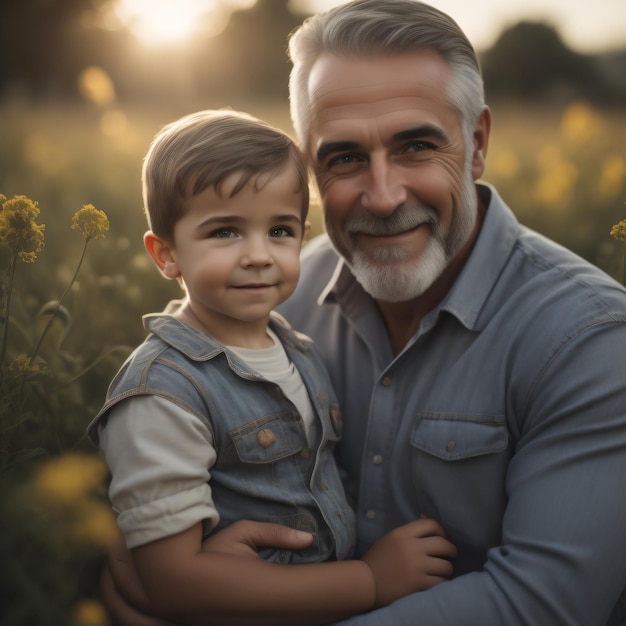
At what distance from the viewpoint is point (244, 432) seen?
6.30 feet

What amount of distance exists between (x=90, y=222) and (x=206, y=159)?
0.40 m

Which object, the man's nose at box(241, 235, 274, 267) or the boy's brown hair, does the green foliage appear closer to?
the boy's brown hair

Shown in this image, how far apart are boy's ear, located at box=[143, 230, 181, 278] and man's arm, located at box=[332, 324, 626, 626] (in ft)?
3.39

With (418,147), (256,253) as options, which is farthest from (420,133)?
(256,253)

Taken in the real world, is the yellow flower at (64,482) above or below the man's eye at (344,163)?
below

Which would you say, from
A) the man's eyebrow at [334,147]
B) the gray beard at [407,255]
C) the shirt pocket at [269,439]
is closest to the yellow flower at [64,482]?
the shirt pocket at [269,439]

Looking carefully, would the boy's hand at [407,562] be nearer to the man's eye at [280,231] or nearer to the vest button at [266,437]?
the vest button at [266,437]

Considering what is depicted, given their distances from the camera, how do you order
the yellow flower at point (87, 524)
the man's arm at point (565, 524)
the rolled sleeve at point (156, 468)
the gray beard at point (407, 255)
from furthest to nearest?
1. the gray beard at point (407, 255)
2. the man's arm at point (565, 524)
3. the rolled sleeve at point (156, 468)
4. the yellow flower at point (87, 524)

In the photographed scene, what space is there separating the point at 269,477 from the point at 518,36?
13.8 meters

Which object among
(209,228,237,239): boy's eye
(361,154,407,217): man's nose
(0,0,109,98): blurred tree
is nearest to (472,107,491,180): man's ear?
(361,154,407,217): man's nose

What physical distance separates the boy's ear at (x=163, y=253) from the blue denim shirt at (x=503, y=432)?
73 centimetres

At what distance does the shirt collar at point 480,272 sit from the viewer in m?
2.23

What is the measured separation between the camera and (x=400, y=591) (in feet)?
6.41

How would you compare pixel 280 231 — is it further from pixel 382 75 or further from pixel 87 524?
pixel 87 524
